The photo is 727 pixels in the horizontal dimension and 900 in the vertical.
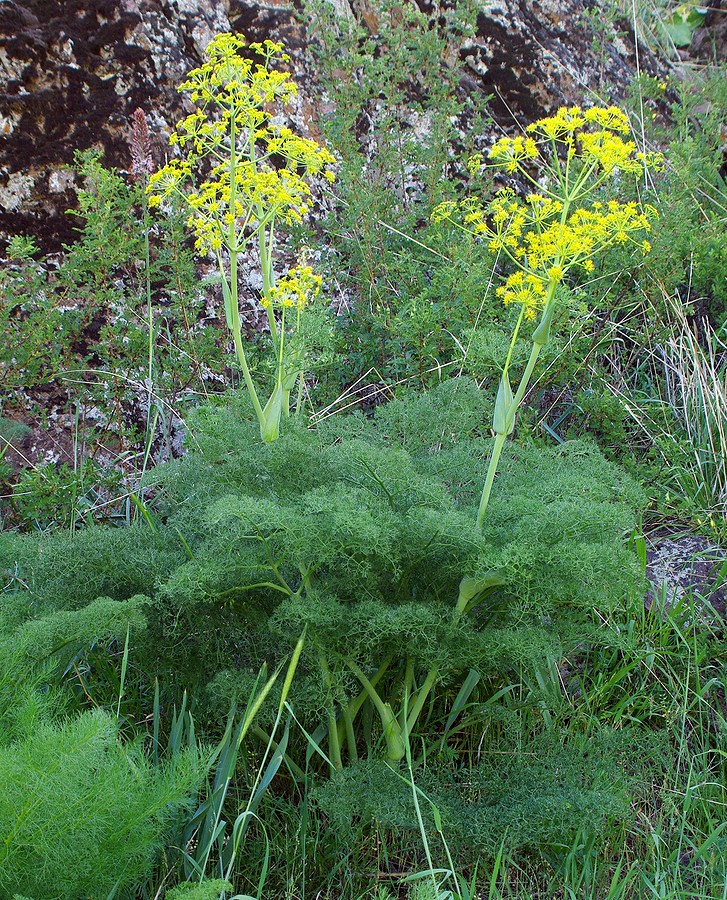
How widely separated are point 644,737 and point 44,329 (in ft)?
7.06

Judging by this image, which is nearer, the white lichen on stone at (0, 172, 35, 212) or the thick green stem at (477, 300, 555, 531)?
the thick green stem at (477, 300, 555, 531)

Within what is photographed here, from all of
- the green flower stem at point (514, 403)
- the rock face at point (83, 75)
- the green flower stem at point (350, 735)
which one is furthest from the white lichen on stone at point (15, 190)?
the green flower stem at point (350, 735)

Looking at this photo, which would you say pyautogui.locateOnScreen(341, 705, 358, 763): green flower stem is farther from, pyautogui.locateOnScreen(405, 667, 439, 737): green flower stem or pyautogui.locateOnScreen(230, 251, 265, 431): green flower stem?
pyautogui.locateOnScreen(230, 251, 265, 431): green flower stem

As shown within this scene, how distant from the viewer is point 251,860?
5.99ft

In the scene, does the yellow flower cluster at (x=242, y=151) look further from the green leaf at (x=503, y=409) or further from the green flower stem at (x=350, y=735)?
the green flower stem at (x=350, y=735)

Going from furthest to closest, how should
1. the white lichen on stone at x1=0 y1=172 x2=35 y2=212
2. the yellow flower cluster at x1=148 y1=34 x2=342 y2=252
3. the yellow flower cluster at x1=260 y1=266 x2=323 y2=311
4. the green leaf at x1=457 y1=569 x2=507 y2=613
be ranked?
the white lichen on stone at x1=0 y1=172 x2=35 y2=212 → the yellow flower cluster at x1=260 y1=266 x2=323 y2=311 → the yellow flower cluster at x1=148 y1=34 x2=342 y2=252 → the green leaf at x1=457 y1=569 x2=507 y2=613

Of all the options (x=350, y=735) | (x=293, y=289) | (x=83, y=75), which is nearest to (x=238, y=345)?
(x=293, y=289)

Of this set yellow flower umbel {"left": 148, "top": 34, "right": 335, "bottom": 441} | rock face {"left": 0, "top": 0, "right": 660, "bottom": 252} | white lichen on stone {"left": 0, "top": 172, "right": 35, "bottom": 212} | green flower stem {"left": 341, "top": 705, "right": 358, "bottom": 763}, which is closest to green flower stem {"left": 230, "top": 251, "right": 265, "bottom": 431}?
yellow flower umbel {"left": 148, "top": 34, "right": 335, "bottom": 441}

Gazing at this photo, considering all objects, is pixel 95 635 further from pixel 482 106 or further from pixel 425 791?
pixel 482 106

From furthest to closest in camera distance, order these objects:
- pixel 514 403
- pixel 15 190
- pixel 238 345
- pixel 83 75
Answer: pixel 83 75, pixel 15 190, pixel 238 345, pixel 514 403

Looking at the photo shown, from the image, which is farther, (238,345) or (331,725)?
(238,345)

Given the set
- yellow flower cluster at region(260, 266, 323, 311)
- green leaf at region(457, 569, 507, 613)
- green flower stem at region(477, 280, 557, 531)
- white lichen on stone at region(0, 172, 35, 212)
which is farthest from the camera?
white lichen on stone at region(0, 172, 35, 212)

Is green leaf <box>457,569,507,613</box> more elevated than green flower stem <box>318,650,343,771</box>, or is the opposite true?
green leaf <box>457,569,507,613</box>

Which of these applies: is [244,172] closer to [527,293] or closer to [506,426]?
[527,293]
